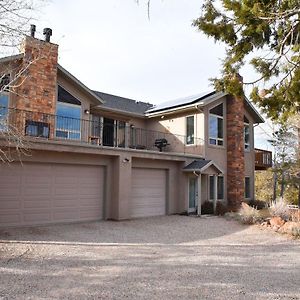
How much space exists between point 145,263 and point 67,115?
1021 cm

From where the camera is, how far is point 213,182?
1898 centimetres

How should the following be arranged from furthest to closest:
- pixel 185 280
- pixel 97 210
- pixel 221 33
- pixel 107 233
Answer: pixel 97 210
pixel 107 233
pixel 221 33
pixel 185 280

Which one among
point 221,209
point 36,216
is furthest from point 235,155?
point 36,216

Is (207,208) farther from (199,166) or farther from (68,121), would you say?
(68,121)

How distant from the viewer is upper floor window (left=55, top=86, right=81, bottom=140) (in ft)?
51.6

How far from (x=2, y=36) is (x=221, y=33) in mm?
5092

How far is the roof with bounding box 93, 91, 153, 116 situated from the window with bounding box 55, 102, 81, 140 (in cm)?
286

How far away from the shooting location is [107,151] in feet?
46.3

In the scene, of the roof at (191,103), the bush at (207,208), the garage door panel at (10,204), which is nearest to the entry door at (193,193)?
the bush at (207,208)

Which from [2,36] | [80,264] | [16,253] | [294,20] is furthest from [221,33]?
[16,253]

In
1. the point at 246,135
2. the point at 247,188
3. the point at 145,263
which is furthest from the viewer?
the point at 246,135

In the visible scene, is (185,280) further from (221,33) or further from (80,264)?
(221,33)

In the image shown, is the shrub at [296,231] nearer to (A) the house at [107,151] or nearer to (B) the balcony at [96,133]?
(A) the house at [107,151]

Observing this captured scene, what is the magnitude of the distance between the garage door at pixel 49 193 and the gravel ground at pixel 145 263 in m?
0.65
